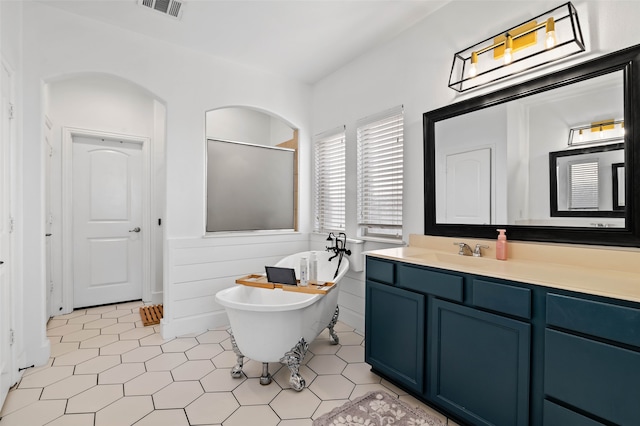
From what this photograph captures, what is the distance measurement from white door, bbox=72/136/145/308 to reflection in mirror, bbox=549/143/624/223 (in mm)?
4313

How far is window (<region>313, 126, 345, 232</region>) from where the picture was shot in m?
3.47

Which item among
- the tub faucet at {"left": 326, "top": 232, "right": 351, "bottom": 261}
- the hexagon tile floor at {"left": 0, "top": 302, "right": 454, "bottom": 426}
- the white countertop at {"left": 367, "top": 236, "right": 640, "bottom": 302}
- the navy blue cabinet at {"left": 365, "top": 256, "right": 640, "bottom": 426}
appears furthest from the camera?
the tub faucet at {"left": 326, "top": 232, "right": 351, "bottom": 261}

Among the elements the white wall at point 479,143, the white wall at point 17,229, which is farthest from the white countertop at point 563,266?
the white wall at point 17,229

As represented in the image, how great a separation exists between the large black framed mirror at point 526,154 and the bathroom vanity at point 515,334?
16cm

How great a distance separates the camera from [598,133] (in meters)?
1.65

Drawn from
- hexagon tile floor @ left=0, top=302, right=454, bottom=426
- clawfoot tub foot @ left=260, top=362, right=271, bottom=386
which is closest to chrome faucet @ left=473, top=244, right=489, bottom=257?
hexagon tile floor @ left=0, top=302, right=454, bottom=426

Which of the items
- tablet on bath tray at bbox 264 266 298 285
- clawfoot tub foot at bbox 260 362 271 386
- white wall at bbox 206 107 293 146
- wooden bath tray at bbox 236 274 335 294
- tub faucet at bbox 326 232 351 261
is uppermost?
white wall at bbox 206 107 293 146

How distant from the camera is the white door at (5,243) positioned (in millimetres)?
1955

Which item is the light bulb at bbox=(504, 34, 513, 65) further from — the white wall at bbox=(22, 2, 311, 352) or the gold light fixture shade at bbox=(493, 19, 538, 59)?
the white wall at bbox=(22, 2, 311, 352)

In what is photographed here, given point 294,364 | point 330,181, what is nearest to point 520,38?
point 330,181

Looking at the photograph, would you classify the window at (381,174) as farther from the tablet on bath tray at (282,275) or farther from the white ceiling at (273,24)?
the tablet on bath tray at (282,275)

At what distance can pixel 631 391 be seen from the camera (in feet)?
3.75

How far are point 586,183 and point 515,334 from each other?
3.11 ft

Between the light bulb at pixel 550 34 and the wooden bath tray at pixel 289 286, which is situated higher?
the light bulb at pixel 550 34
